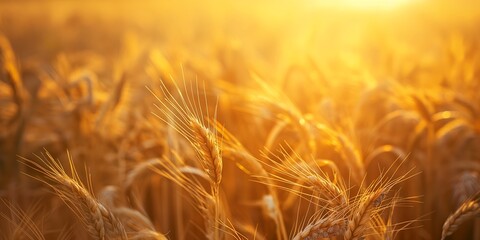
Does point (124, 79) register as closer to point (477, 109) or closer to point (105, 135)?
point (105, 135)

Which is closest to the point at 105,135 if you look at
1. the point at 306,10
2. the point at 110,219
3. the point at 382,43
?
the point at 110,219

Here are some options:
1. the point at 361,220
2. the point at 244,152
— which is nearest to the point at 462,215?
the point at 361,220

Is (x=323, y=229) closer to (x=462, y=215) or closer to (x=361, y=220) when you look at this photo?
(x=361, y=220)

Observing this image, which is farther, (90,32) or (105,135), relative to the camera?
(90,32)

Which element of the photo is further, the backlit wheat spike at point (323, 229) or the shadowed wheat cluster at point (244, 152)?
the shadowed wheat cluster at point (244, 152)

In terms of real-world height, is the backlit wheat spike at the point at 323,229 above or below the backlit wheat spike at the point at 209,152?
below

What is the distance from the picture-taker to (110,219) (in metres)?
0.96

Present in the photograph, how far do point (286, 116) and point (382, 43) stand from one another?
1968mm

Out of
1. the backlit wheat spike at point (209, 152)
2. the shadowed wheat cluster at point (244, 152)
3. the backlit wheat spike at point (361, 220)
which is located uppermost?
the backlit wheat spike at point (209, 152)

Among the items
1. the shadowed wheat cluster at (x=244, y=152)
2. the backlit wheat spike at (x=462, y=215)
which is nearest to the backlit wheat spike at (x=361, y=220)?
the shadowed wheat cluster at (x=244, y=152)

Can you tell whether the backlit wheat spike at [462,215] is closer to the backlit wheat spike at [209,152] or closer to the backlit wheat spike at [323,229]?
the backlit wheat spike at [323,229]

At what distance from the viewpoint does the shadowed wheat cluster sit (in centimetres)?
103

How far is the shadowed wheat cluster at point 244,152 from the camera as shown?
1.03m

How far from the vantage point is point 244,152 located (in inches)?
48.4
